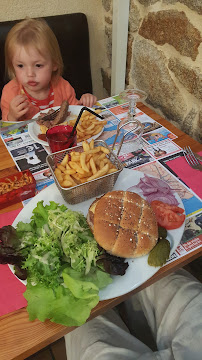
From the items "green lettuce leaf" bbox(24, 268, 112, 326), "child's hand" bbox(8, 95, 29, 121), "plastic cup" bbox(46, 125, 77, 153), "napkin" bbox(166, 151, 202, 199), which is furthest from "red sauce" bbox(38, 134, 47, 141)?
"green lettuce leaf" bbox(24, 268, 112, 326)

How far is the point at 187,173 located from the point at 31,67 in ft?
4.29

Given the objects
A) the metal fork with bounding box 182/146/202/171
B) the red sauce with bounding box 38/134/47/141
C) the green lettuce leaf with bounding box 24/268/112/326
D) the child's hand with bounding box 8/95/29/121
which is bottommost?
the green lettuce leaf with bounding box 24/268/112/326

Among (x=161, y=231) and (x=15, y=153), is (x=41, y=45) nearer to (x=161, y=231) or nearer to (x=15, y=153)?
(x=15, y=153)

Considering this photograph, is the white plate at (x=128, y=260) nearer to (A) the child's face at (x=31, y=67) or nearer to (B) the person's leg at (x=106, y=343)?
(B) the person's leg at (x=106, y=343)

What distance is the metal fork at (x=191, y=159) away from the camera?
136 centimetres

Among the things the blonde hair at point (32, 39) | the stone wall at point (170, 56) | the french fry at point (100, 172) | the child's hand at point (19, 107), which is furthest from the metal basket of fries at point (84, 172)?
the blonde hair at point (32, 39)

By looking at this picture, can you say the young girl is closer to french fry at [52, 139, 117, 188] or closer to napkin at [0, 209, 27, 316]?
french fry at [52, 139, 117, 188]

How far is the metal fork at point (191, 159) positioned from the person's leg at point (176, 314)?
1.66 ft

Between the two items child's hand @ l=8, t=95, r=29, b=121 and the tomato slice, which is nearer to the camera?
the tomato slice

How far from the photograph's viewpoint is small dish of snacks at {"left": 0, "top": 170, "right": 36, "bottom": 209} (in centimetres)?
116

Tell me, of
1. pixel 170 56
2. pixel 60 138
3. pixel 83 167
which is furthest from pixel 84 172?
pixel 170 56

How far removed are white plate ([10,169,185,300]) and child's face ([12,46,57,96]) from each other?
110 cm

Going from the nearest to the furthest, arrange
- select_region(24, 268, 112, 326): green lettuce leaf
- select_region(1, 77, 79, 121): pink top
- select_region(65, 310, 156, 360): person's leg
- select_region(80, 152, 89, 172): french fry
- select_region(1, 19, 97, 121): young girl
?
select_region(24, 268, 112, 326): green lettuce leaf → select_region(65, 310, 156, 360): person's leg → select_region(80, 152, 89, 172): french fry → select_region(1, 19, 97, 121): young girl → select_region(1, 77, 79, 121): pink top

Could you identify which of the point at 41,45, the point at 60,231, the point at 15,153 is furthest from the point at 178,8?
the point at 60,231
